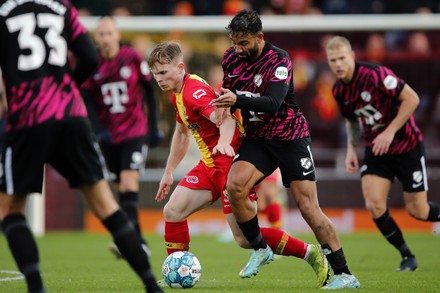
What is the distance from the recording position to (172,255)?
6.98 meters

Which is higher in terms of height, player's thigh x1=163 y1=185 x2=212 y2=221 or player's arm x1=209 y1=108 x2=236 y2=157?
player's arm x1=209 y1=108 x2=236 y2=157

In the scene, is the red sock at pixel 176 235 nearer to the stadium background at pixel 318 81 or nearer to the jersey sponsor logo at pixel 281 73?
the jersey sponsor logo at pixel 281 73

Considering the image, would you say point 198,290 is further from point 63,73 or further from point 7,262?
point 7,262

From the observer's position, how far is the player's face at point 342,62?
8883 mm

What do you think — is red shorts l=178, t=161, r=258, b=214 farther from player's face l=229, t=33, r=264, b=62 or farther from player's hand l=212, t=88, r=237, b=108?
player's hand l=212, t=88, r=237, b=108

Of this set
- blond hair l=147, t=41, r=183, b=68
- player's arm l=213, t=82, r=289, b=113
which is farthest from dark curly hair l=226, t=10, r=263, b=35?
blond hair l=147, t=41, r=183, b=68

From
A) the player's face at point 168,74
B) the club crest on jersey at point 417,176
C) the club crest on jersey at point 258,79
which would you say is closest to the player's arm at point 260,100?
the club crest on jersey at point 258,79

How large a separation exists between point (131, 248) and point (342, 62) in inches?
165

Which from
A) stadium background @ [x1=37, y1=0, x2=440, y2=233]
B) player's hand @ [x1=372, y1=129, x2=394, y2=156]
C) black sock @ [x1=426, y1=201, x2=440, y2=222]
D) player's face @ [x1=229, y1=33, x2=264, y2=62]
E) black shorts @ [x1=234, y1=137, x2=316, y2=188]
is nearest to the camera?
player's face @ [x1=229, y1=33, x2=264, y2=62]

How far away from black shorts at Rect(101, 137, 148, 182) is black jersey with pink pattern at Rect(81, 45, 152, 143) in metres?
0.11

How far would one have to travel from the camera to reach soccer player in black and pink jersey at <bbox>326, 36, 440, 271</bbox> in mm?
8828

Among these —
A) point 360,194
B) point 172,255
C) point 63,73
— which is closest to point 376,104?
point 172,255

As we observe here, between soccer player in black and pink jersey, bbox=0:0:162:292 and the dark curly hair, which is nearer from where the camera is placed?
soccer player in black and pink jersey, bbox=0:0:162:292

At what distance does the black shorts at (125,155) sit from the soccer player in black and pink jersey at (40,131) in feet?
16.1
